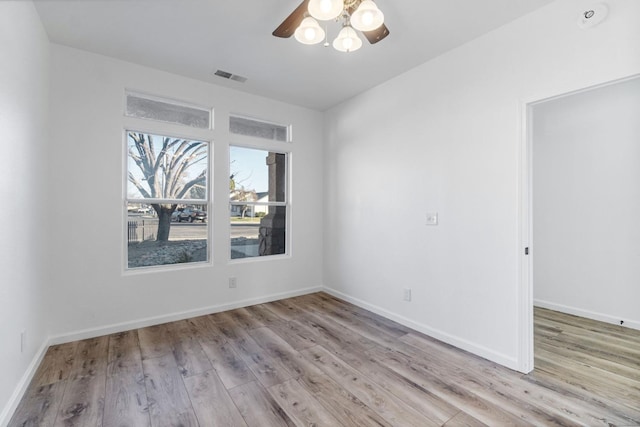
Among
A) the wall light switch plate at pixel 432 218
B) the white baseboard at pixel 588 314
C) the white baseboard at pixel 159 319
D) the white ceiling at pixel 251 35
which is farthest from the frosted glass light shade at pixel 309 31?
the white baseboard at pixel 588 314

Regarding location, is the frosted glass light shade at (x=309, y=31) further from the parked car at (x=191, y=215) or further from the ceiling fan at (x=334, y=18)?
the parked car at (x=191, y=215)

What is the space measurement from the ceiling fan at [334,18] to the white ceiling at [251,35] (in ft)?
1.35

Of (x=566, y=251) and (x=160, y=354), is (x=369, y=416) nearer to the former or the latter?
(x=160, y=354)

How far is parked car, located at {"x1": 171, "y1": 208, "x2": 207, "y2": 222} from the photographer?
3.51m

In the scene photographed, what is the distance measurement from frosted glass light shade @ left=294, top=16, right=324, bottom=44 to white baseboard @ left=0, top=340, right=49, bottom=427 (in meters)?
2.93

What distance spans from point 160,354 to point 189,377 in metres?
0.55

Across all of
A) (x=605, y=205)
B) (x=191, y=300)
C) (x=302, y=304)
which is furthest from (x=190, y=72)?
(x=605, y=205)

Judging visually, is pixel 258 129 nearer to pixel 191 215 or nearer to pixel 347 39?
pixel 191 215

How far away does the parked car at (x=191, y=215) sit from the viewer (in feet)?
11.5

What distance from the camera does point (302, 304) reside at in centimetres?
400

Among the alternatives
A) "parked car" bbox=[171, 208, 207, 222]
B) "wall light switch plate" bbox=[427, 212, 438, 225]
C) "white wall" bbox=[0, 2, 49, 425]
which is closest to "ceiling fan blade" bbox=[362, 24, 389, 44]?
"wall light switch plate" bbox=[427, 212, 438, 225]

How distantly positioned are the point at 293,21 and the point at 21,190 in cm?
223

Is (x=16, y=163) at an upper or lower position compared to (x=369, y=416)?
upper

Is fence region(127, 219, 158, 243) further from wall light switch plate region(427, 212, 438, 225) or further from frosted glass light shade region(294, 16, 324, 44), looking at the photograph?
wall light switch plate region(427, 212, 438, 225)
